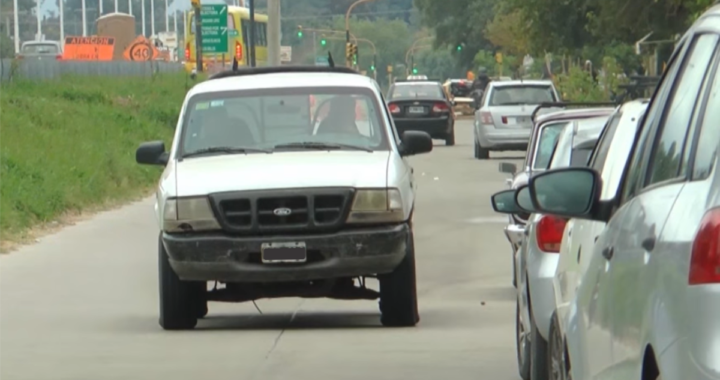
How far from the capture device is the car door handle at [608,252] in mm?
5114

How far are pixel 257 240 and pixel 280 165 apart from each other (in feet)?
1.99

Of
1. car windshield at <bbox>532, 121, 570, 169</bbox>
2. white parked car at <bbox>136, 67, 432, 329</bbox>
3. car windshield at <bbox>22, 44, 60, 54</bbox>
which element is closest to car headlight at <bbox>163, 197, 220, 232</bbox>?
white parked car at <bbox>136, 67, 432, 329</bbox>

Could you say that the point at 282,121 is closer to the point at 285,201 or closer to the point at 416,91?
the point at 285,201

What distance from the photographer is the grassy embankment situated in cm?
2142

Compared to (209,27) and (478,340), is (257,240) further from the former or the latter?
(209,27)

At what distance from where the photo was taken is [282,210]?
38.4 feet

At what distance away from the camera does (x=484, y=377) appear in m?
9.78

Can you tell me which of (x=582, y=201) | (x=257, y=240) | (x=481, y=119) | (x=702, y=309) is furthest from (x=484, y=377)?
(x=481, y=119)

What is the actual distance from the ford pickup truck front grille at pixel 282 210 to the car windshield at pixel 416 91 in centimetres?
3018

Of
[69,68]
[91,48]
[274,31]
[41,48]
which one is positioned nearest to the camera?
[274,31]

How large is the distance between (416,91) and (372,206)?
30.7 metres

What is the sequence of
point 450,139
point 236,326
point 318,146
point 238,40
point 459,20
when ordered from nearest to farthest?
point 318,146 < point 236,326 < point 450,139 < point 238,40 < point 459,20

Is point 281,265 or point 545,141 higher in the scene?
point 545,141

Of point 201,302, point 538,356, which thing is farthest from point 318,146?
point 538,356
